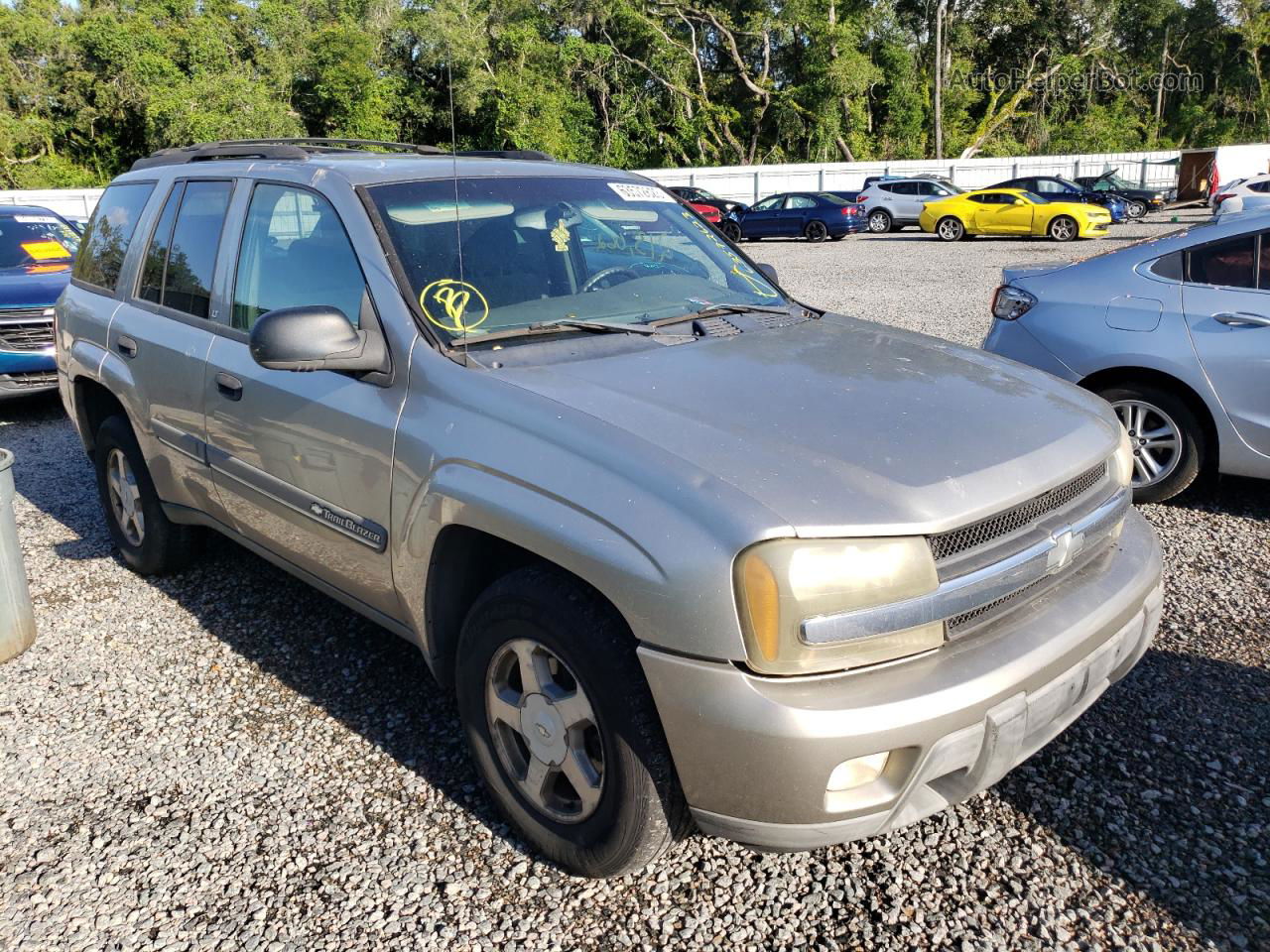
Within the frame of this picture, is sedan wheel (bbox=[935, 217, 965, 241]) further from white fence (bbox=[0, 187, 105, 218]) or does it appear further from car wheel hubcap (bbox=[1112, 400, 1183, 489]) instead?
white fence (bbox=[0, 187, 105, 218])

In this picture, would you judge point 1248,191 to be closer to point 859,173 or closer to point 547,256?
point 859,173

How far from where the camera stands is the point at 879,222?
30.2 m

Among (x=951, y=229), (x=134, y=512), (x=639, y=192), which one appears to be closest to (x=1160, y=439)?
(x=639, y=192)

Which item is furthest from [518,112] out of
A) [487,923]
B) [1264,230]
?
[487,923]

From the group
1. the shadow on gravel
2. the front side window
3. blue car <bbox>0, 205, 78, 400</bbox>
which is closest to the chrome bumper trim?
the shadow on gravel

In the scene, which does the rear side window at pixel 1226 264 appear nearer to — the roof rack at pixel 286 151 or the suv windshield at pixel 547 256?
the suv windshield at pixel 547 256

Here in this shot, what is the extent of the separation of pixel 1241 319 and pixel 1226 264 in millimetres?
361

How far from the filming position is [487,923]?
2.55 meters

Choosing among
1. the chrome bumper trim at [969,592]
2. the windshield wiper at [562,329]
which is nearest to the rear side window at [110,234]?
the windshield wiper at [562,329]

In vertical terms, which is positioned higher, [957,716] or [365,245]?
[365,245]

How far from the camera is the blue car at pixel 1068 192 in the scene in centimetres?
2725

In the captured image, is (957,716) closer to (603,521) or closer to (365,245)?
(603,521)

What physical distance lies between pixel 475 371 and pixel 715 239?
165 centimetres

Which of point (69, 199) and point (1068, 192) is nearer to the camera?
point (1068, 192)
